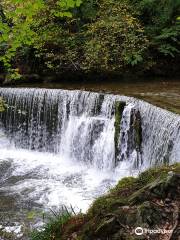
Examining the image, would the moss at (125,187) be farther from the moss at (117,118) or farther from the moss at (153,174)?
the moss at (117,118)

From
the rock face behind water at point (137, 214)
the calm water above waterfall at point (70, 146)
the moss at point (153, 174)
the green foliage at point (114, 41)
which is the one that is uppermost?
the green foliage at point (114, 41)

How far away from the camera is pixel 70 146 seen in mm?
11773

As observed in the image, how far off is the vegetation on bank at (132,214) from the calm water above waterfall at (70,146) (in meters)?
4.20

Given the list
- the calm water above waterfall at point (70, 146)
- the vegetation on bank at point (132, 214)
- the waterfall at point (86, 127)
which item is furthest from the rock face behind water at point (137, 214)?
the waterfall at point (86, 127)

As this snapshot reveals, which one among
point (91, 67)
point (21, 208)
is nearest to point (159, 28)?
point (91, 67)

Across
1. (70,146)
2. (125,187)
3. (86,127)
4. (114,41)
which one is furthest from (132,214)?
(114,41)

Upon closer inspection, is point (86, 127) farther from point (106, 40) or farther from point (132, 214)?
point (132, 214)

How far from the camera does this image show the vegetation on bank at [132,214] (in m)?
3.51

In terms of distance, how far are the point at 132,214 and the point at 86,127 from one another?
25.6ft

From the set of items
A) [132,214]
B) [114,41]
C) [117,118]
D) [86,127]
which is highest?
[114,41]

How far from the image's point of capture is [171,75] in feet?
48.7

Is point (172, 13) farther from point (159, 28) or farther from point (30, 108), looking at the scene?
point (30, 108)

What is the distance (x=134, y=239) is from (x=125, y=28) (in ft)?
37.3

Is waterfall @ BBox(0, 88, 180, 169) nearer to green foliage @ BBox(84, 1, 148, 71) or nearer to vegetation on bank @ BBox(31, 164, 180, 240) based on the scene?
green foliage @ BBox(84, 1, 148, 71)
